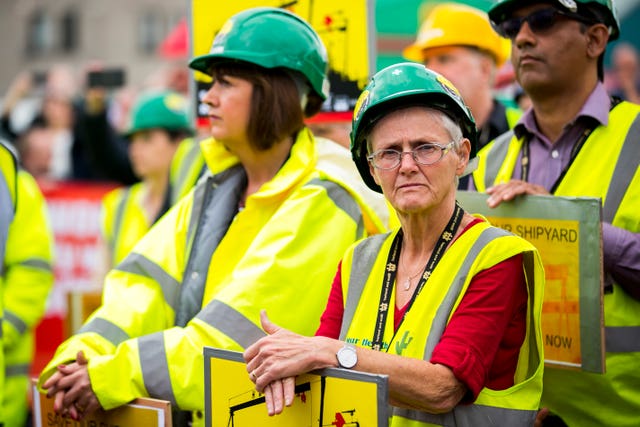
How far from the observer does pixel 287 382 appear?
321 cm

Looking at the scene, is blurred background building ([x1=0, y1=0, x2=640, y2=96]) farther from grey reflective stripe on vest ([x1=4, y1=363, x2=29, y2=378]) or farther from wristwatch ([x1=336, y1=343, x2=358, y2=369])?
wristwatch ([x1=336, y1=343, x2=358, y2=369])

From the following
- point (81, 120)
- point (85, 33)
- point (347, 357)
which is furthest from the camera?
point (85, 33)

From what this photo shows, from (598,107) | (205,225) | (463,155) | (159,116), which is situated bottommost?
(205,225)

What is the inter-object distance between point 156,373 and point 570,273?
1.58 m

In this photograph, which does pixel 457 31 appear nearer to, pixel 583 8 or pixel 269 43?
pixel 583 8

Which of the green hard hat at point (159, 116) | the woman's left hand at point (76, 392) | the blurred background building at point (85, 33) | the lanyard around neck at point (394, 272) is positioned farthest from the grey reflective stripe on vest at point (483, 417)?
the blurred background building at point (85, 33)

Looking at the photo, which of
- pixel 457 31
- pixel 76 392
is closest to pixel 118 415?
pixel 76 392

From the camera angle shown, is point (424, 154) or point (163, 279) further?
point (163, 279)

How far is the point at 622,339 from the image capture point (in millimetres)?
4242

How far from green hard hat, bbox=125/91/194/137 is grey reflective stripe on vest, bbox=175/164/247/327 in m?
4.13

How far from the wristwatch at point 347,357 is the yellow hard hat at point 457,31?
4.14 meters

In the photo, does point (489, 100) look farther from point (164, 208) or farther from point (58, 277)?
point (58, 277)

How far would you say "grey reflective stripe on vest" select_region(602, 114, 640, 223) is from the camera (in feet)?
13.9

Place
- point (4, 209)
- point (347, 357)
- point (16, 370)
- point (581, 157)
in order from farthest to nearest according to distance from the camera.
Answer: point (16, 370)
point (4, 209)
point (581, 157)
point (347, 357)
